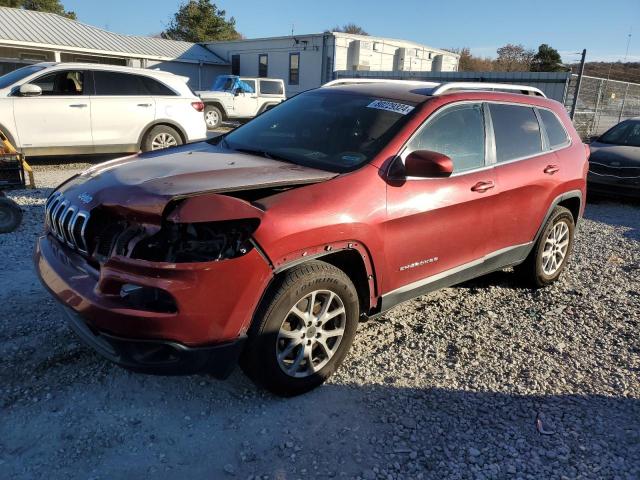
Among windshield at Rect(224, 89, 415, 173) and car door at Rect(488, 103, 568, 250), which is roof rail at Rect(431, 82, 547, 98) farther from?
windshield at Rect(224, 89, 415, 173)

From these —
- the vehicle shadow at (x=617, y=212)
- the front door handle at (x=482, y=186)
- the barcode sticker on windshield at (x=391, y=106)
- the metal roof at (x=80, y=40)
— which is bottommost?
the vehicle shadow at (x=617, y=212)

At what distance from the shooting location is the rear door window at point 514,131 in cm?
408

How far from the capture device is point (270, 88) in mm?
21438

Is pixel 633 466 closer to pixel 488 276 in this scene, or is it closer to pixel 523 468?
pixel 523 468

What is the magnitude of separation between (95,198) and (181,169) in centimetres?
52

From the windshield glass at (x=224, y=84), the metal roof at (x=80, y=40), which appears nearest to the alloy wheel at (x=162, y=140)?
the windshield glass at (x=224, y=84)

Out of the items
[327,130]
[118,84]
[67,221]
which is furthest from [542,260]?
[118,84]

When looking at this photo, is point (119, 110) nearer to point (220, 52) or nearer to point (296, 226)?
point (296, 226)

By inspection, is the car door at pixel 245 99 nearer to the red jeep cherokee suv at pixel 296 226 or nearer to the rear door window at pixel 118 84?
the rear door window at pixel 118 84

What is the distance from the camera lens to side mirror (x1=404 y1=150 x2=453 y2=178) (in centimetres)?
314

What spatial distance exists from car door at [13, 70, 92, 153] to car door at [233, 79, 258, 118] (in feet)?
38.3

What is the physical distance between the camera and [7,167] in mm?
6234

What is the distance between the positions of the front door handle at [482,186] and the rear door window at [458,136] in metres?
0.14

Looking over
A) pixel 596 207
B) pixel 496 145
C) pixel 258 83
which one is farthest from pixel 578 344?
pixel 258 83
